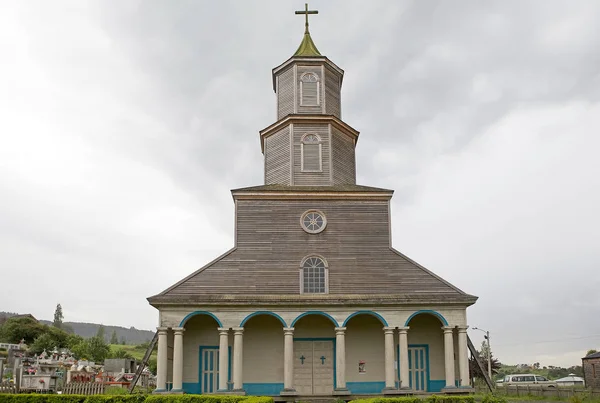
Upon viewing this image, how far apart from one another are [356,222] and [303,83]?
32.2ft

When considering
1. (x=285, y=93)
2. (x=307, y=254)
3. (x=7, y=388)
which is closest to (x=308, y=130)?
(x=285, y=93)

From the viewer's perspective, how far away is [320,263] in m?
29.2

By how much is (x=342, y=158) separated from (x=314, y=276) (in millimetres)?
8059

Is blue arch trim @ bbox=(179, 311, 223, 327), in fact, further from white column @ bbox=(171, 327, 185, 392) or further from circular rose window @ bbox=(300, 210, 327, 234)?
circular rose window @ bbox=(300, 210, 327, 234)

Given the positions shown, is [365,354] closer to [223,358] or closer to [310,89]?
[223,358]

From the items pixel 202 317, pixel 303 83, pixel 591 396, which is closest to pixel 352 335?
pixel 202 317

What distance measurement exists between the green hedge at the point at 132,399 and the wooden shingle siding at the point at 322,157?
14.1m

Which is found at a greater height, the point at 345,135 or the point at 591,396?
the point at 345,135

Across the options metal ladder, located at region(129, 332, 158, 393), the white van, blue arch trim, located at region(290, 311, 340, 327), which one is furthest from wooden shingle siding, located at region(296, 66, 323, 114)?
the white van

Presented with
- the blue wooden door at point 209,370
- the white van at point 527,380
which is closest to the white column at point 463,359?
the blue wooden door at point 209,370

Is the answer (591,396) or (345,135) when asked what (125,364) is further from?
(591,396)

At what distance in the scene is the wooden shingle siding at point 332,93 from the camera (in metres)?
34.8

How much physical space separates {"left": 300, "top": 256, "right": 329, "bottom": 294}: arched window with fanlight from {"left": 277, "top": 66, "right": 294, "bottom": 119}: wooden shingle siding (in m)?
9.98

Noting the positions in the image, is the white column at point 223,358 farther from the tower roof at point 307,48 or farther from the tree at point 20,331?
the tree at point 20,331
